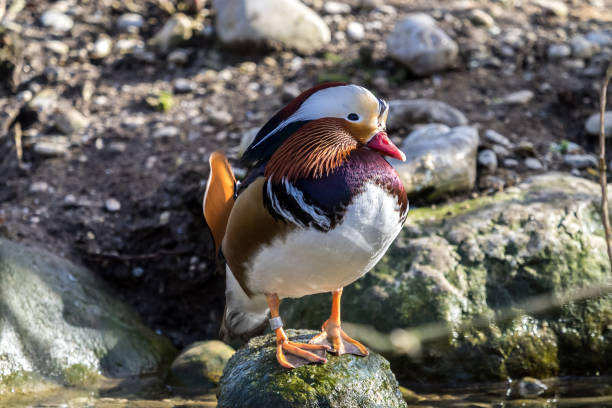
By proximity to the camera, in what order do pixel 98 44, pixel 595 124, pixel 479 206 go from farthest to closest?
pixel 98 44, pixel 595 124, pixel 479 206

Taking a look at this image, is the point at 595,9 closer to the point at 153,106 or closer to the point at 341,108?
the point at 153,106

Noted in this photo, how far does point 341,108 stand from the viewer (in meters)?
2.82

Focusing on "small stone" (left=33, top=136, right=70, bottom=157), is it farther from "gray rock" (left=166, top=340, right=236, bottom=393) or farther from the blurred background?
"gray rock" (left=166, top=340, right=236, bottom=393)

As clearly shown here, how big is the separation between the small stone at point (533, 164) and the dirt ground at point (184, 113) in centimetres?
5

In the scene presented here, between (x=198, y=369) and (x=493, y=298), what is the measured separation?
6.63 ft

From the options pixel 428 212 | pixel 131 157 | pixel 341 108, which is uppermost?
pixel 341 108

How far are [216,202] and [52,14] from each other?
17.5 ft

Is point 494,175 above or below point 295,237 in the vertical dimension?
below

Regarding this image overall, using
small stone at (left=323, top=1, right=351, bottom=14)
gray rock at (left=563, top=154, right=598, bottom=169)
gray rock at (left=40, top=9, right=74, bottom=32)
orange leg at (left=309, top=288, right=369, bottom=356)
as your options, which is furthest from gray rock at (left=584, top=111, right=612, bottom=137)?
gray rock at (left=40, top=9, right=74, bottom=32)

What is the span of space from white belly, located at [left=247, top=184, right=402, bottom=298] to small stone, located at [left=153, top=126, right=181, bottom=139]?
3664 mm

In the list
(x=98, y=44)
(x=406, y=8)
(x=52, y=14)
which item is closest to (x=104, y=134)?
(x=98, y=44)

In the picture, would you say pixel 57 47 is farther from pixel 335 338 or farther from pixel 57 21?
pixel 335 338

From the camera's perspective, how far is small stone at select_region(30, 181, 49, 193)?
5.91 metres

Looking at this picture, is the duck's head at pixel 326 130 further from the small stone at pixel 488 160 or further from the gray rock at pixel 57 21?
the gray rock at pixel 57 21
